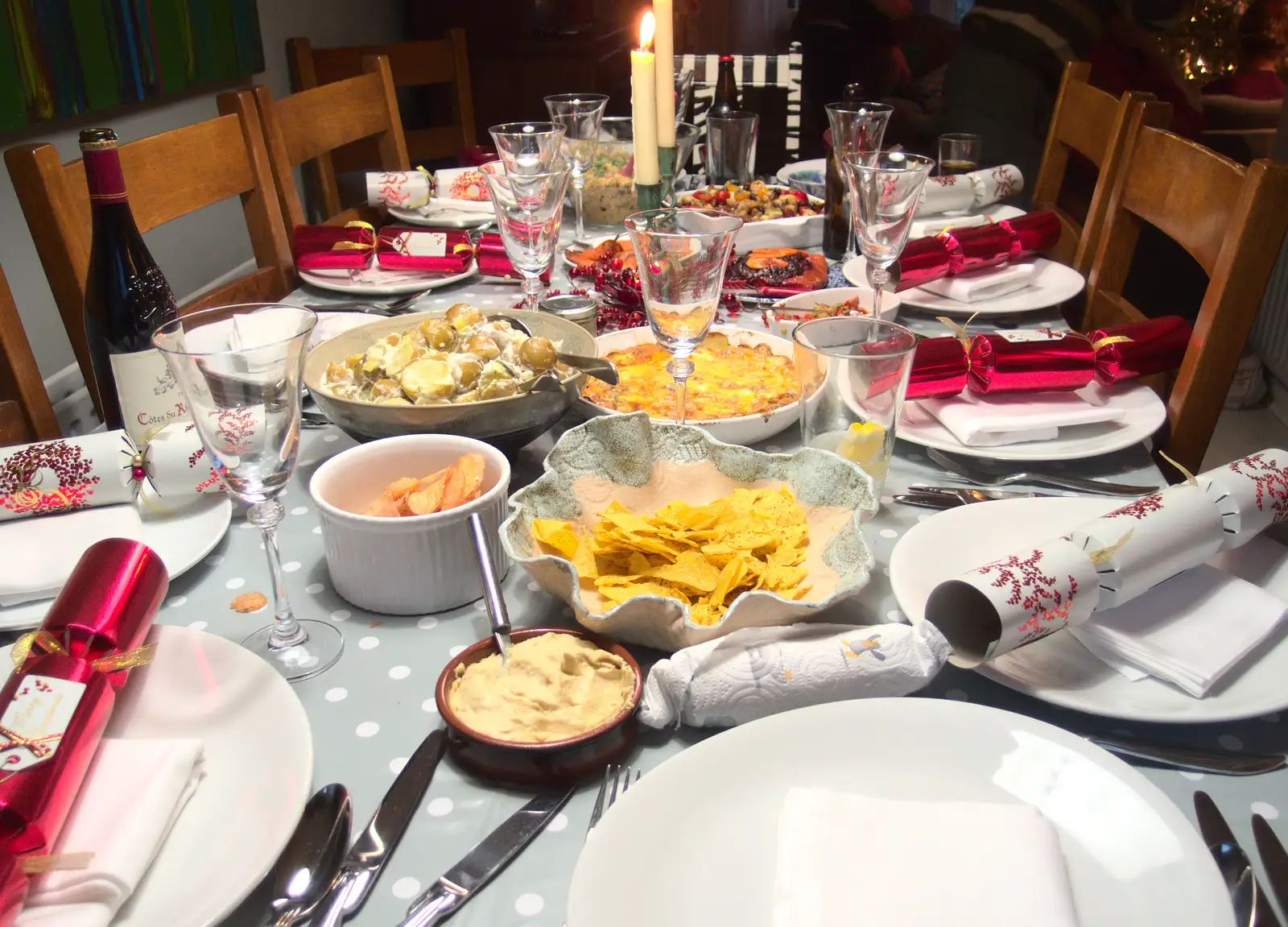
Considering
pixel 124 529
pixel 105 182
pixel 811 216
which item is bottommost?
pixel 124 529

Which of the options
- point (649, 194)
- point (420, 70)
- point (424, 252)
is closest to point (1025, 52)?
point (420, 70)

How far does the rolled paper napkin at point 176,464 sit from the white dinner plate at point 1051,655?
24.4 inches

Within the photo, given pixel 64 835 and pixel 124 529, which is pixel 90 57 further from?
pixel 64 835

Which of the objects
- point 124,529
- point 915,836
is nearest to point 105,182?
point 124,529

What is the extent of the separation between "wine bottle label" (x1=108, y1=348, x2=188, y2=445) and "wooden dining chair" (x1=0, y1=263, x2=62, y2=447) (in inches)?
10.5

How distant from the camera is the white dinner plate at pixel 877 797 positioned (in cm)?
45

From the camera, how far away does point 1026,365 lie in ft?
3.34

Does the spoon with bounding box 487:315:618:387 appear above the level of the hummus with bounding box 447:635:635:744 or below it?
above

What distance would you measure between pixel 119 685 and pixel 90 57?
1.88 metres

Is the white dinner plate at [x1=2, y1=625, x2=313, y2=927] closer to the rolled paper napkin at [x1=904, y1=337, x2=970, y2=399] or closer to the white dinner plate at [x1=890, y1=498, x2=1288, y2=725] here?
the white dinner plate at [x1=890, y1=498, x2=1288, y2=725]

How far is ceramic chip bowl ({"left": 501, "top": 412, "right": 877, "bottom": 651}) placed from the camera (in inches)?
25.0

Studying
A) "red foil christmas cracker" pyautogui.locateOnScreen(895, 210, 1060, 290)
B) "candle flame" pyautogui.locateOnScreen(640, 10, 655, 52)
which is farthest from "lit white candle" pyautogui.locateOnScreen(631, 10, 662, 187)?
"red foil christmas cracker" pyautogui.locateOnScreen(895, 210, 1060, 290)

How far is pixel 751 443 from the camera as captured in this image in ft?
3.23

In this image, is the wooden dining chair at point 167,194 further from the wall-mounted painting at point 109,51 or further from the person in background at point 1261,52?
the person in background at point 1261,52
